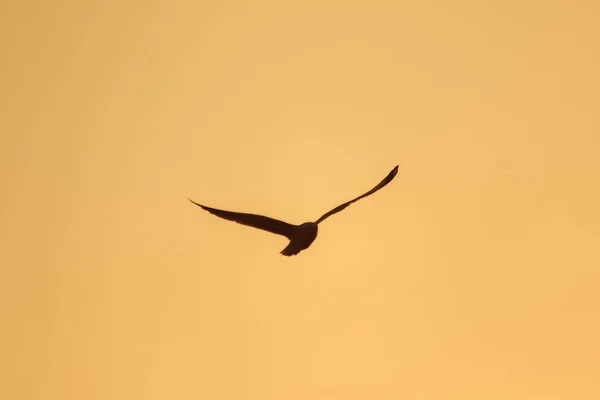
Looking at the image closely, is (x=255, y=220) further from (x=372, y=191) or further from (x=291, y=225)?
(x=372, y=191)

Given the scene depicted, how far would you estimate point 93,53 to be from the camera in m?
1.29

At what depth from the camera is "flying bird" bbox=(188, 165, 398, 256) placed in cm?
114

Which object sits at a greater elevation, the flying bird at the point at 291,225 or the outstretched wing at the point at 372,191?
the outstretched wing at the point at 372,191

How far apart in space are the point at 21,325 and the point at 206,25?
2.19 feet

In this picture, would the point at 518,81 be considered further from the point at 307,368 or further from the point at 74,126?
the point at 74,126

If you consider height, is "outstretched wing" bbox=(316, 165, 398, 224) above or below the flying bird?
above

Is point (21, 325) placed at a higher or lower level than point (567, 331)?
lower

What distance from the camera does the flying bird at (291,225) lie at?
114 centimetres

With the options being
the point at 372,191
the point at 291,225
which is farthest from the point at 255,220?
A: the point at 372,191

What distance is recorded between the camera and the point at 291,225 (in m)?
1.19

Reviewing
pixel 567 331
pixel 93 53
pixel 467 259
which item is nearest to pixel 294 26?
pixel 93 53


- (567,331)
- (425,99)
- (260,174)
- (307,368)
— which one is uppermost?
(425,99)

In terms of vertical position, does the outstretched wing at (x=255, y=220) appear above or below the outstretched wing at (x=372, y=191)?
below

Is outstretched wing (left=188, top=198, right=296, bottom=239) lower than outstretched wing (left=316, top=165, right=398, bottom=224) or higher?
lower
